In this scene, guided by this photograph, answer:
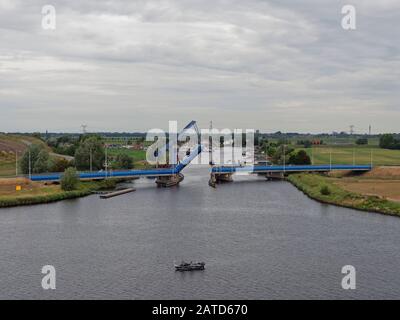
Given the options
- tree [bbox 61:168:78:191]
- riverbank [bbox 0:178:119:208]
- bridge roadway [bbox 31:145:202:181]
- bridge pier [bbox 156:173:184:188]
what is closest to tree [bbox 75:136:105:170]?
bridge roadway [bbox 31:145:202:181]

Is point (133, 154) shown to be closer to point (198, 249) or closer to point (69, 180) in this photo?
point (69, 180)

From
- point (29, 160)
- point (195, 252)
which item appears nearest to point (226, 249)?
point (195, 252)

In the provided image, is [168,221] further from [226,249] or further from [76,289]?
[76,289]

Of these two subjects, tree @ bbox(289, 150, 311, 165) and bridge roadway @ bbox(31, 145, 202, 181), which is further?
tree @ bbox(289, 150, 311, 165)

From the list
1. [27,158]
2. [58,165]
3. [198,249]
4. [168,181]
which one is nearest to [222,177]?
[168,181]

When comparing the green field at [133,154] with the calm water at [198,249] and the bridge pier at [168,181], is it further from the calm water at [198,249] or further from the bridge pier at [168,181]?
the calm water at [198,249]

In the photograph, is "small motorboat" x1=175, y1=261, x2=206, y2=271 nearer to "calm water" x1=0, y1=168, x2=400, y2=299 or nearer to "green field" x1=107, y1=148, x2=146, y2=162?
"calm water" x1=0, y1=168, x2=400, y2=299

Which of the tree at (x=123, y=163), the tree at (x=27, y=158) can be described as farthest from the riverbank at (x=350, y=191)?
the tree at (x=27, y=158)
